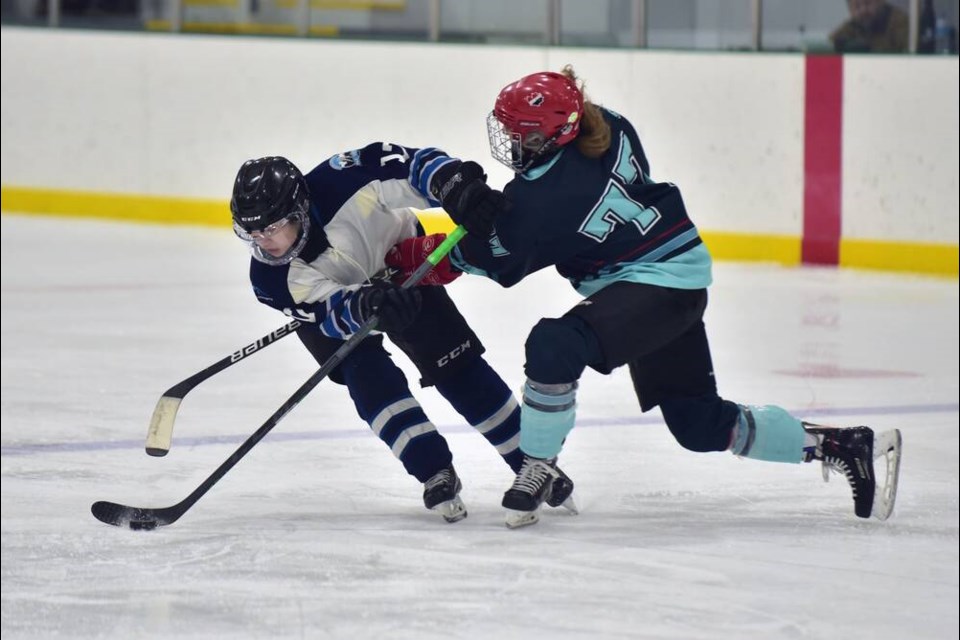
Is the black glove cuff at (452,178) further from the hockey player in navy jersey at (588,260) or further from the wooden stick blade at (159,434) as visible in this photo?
the wooden stick blade at (159,434)

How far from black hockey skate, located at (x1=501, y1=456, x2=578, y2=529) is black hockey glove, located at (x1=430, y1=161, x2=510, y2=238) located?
0.54m

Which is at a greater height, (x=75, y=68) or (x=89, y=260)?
(x=75, y=68)

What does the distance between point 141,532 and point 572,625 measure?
1.05m

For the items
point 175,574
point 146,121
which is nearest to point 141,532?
point 175,574

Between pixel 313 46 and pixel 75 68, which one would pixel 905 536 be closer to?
pixel 313 46

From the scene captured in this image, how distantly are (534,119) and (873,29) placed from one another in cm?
473

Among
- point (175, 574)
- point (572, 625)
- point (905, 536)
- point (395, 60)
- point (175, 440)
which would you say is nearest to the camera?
point (572, 625)

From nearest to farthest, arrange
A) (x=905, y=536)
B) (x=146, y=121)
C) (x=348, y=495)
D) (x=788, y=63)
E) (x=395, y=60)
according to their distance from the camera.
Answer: (x=905, y=536) < (x=348, y=495) < (x=788, y=63) < (x=395, y=60) < (x=146, y=121)

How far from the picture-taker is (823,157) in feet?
25.1

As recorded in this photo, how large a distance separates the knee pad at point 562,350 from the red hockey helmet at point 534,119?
304mm

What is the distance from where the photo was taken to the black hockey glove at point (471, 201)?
10.4 ft

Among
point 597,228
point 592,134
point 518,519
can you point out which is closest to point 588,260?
point 597,228

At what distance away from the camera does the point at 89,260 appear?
7918 millimetres

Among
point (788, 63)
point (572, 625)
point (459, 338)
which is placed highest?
point (788, 63)
